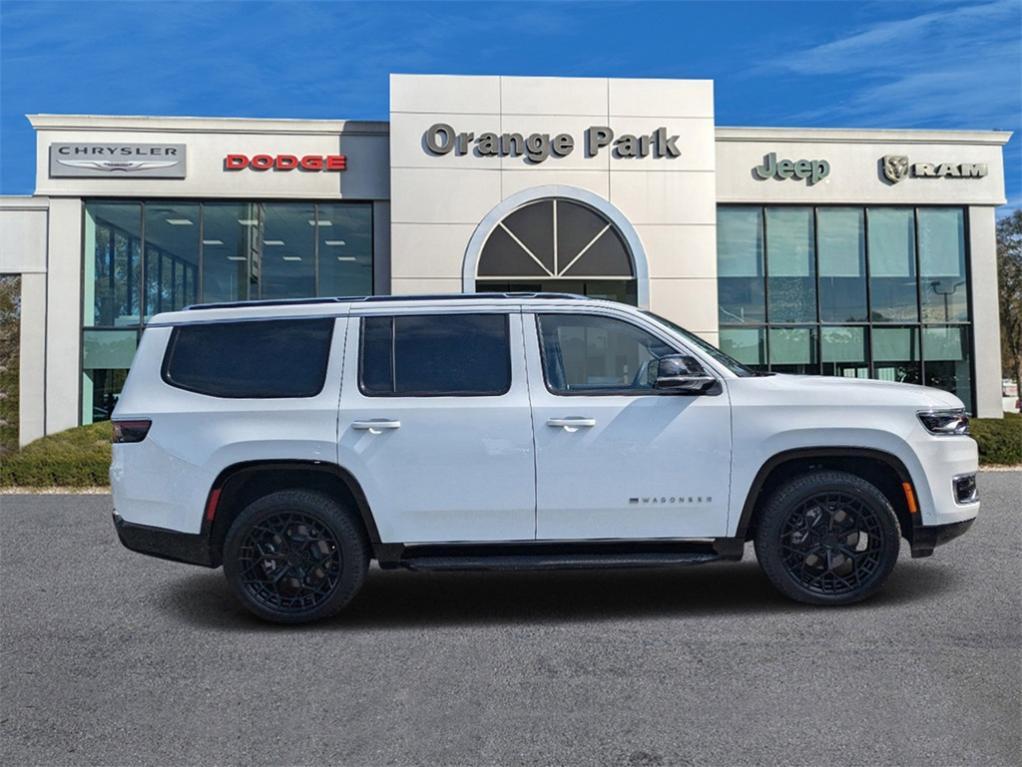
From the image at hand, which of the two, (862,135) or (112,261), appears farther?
(862,135)

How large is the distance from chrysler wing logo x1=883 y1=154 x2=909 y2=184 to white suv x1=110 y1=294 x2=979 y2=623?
52.9 feet

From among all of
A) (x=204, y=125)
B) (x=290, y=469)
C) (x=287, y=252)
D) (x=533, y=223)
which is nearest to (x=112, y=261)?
(x=204, y=125)

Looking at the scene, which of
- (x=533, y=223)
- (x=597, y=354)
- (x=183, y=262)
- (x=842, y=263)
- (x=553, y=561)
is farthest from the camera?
(x=842, y=263)

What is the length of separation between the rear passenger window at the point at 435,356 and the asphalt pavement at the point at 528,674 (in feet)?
4.60

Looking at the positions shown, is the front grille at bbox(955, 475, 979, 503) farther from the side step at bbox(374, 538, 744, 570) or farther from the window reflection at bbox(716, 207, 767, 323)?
the window reflection at bbox(716, 207, 767, 323)

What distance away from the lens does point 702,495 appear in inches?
196

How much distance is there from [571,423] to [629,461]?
41 cm

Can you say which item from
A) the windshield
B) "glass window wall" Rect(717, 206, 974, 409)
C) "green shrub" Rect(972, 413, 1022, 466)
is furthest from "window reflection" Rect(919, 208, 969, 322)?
the windshield

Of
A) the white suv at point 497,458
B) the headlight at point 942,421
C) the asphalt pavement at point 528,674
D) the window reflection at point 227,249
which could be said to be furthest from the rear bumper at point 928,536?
the window reflection at point 227,249

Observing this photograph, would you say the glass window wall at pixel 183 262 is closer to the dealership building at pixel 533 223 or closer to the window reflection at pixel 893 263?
the dealership building at pixel 533 223

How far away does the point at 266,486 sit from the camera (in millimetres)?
5152

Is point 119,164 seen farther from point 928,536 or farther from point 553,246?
point 928,536

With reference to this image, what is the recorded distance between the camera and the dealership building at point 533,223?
17.3m

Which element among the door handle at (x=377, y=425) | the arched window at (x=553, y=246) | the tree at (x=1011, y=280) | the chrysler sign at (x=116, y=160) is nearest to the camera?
the door handle at (x=377, y=425)
